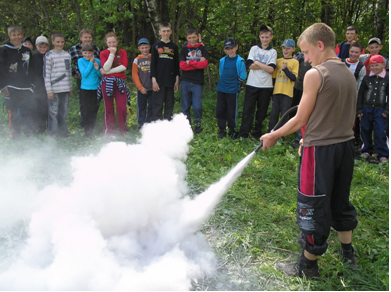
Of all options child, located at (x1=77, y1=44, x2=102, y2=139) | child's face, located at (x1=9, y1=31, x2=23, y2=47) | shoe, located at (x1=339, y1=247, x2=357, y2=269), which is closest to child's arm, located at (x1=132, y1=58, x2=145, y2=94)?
child, located at (x1=77, y1=44, x2=102, y2=139)

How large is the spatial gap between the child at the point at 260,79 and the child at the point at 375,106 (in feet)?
5.89

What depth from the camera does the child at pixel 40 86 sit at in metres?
7.05

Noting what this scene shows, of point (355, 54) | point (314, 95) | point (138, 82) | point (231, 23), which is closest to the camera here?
point (314, 95)

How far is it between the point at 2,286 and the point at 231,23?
943 centimetres

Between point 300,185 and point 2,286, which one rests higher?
point 300,185

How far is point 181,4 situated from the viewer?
29.7ft

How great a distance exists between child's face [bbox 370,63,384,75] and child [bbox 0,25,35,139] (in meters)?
7.00

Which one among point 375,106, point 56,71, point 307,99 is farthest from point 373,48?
point 56,71

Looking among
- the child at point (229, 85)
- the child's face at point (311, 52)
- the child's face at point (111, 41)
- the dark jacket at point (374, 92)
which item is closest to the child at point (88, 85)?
the child's face at point (111, 41)

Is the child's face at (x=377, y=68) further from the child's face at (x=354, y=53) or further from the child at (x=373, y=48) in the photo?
the child's face at (x=354, y=53)

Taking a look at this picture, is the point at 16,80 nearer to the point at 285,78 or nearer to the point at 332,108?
the point at 285,78

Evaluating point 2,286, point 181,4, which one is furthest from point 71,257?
point 181,4

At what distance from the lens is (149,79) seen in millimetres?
7395

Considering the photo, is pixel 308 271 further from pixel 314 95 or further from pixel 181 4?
pixel 181 4
